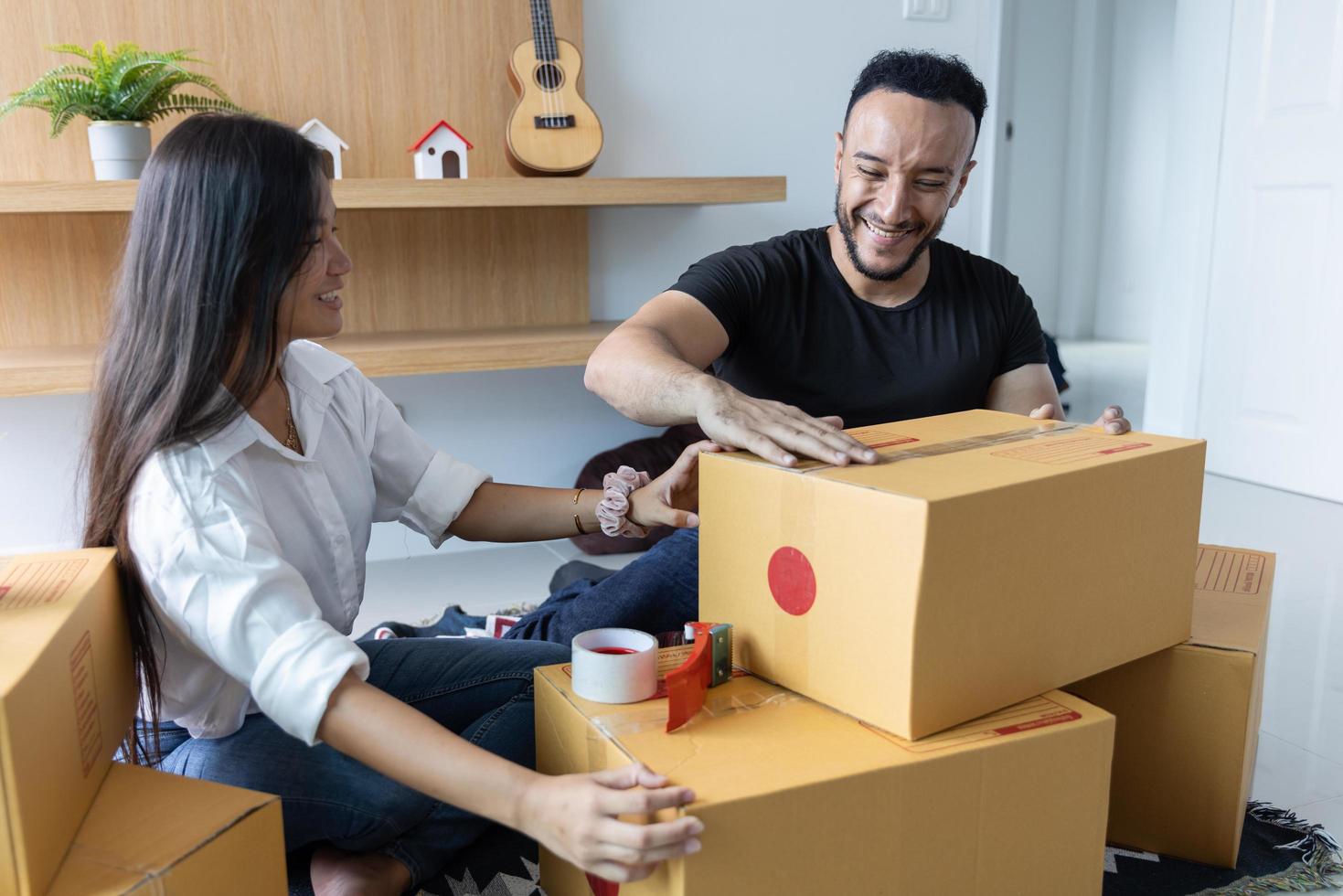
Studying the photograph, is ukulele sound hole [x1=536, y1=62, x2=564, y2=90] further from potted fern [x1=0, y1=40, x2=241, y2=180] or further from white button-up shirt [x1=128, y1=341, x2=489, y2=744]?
white button-up shirt [x1=128, y1=341, x2=489, y2=744]

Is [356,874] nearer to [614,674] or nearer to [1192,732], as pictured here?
[614,674]

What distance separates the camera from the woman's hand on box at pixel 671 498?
127 centimetres

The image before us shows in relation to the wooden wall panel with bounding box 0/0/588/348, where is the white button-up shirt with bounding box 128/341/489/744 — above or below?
below

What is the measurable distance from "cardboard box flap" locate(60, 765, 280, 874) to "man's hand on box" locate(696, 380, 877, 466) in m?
0.52

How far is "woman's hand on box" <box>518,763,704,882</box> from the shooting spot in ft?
2.61

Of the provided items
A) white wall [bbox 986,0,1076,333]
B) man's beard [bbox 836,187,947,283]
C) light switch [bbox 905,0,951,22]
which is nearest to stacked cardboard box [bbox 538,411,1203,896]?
man's beard [bbox 836,187,947,283]

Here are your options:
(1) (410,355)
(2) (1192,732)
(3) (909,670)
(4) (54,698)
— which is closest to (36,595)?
(4) (54,698)

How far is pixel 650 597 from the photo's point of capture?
5.17ft

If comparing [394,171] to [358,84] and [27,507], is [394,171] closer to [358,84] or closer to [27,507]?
[358,84]

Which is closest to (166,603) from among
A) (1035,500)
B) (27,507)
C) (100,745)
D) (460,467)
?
(100,745)

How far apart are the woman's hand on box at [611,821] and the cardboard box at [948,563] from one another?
0.21m

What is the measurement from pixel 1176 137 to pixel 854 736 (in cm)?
314

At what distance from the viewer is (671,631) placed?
158 centimetres

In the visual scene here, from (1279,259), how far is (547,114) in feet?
6.81
